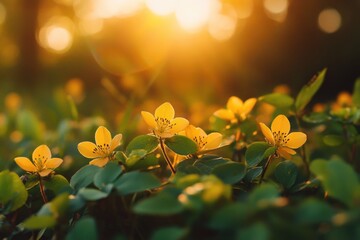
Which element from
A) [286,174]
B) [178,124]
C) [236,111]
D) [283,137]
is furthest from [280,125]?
[236,111]

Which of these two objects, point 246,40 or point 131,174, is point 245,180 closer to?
point 131,174

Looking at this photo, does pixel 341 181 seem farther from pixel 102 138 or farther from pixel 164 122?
pixel 102 138

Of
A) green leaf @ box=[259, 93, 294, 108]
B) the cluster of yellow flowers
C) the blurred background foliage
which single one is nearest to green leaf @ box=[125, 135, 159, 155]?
the cluster of yellow flowers

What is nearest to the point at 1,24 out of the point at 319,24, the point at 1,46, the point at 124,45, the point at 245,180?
the point at 1,46

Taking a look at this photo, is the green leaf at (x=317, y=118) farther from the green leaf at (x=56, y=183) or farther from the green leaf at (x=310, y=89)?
the green leaf at (x=56, y=183)

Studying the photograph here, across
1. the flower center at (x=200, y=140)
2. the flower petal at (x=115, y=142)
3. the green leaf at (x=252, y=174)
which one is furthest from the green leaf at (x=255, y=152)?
the flower petal at (x=115, y=142)
